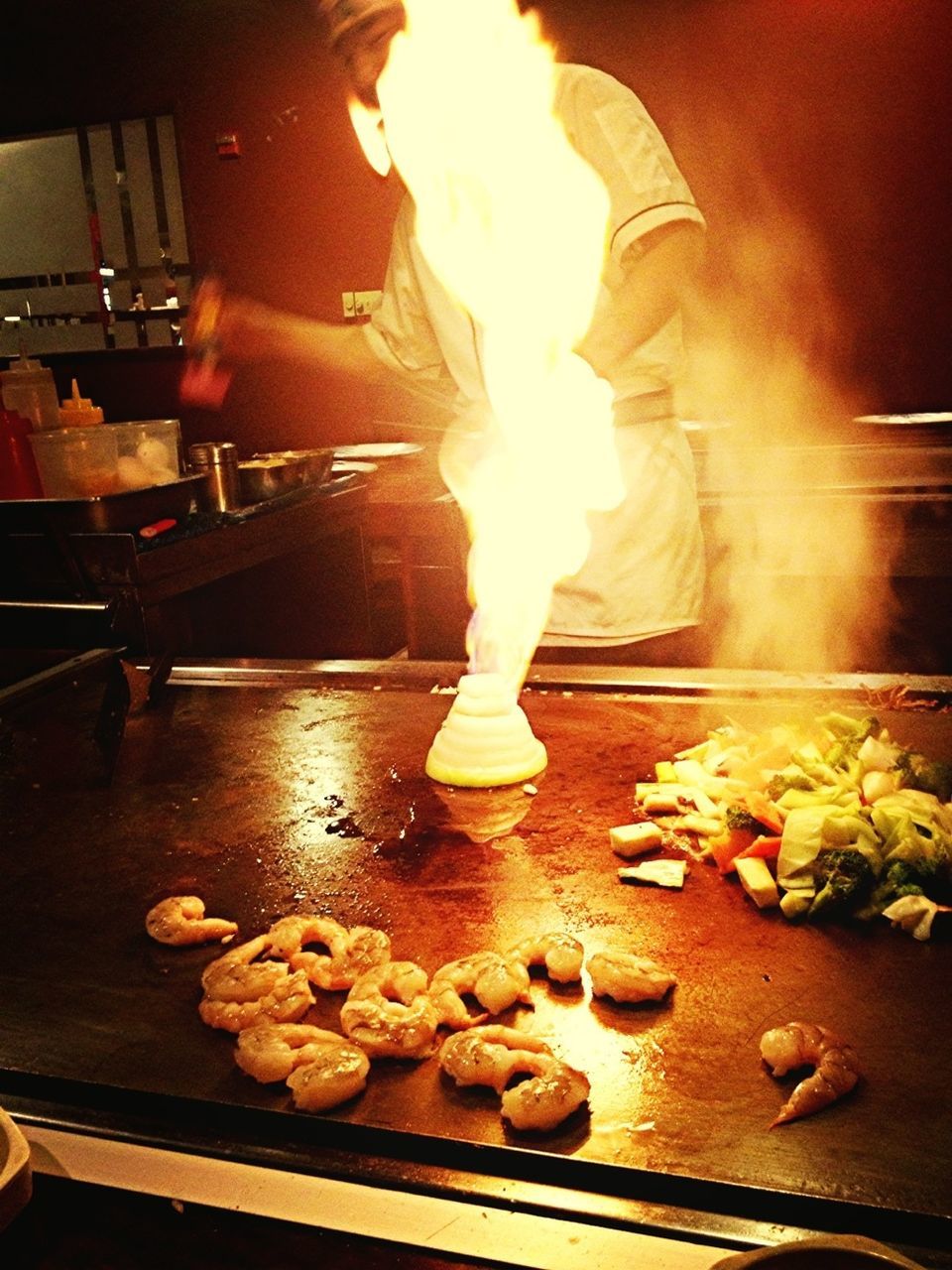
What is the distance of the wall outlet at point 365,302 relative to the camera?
7.98 metres

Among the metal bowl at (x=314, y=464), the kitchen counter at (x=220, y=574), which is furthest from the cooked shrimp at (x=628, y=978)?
the metal bowl at (x=314, y=464)

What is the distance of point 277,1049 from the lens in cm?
148

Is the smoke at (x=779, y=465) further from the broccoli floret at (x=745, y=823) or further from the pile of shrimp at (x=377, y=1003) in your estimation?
the pile of shrimp at (x=377, y=1003)

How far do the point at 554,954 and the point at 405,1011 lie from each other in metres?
0.26

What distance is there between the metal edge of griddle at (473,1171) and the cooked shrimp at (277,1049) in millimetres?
60

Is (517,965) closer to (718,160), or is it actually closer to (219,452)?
(219,452)

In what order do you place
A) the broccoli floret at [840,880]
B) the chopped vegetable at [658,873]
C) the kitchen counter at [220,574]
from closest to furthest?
the broccoli floret at [840,880] < the chopped vegetable at [658,873] < the kitchen counter at [220,574]

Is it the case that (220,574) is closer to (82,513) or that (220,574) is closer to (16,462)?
(82,513)

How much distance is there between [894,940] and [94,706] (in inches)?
93.0

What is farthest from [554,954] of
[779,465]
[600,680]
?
[779,465]

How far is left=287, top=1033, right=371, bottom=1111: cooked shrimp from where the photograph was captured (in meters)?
1.40

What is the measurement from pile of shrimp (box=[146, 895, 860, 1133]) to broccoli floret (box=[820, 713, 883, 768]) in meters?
0.79

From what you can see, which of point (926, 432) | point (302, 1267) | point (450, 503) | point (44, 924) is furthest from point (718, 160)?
point (302, 1267)

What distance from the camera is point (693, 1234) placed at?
1193 mm
